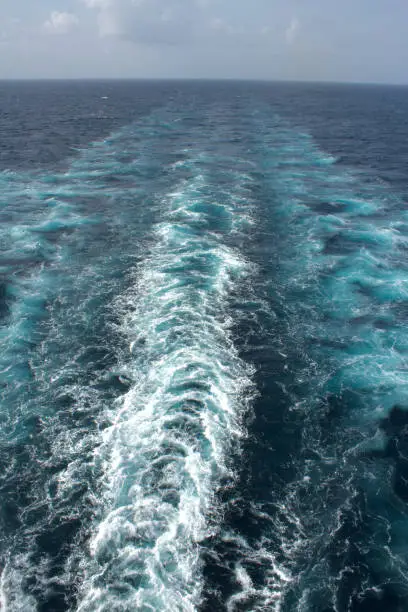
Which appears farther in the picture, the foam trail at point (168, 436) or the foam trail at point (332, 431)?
the foam trail at point (332, 431)

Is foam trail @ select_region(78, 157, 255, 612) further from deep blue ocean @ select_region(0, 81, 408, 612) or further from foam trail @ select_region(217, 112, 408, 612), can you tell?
foam trail @ select_region(217, 112, 408, 612)

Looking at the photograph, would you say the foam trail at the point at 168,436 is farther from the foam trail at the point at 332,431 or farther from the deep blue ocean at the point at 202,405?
the foam trail at the point at 332,431

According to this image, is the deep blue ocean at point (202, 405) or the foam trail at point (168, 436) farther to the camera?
the deep blue ocean at point (202, 405)

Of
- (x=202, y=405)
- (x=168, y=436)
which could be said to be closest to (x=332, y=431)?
(x=202, y=405)

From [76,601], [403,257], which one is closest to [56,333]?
[76,601]

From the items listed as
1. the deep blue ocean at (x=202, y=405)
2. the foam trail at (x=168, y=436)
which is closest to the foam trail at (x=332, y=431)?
the deep blue ocean at (x=202, y=405)

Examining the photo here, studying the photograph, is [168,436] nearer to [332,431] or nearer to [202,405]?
[202,405]
